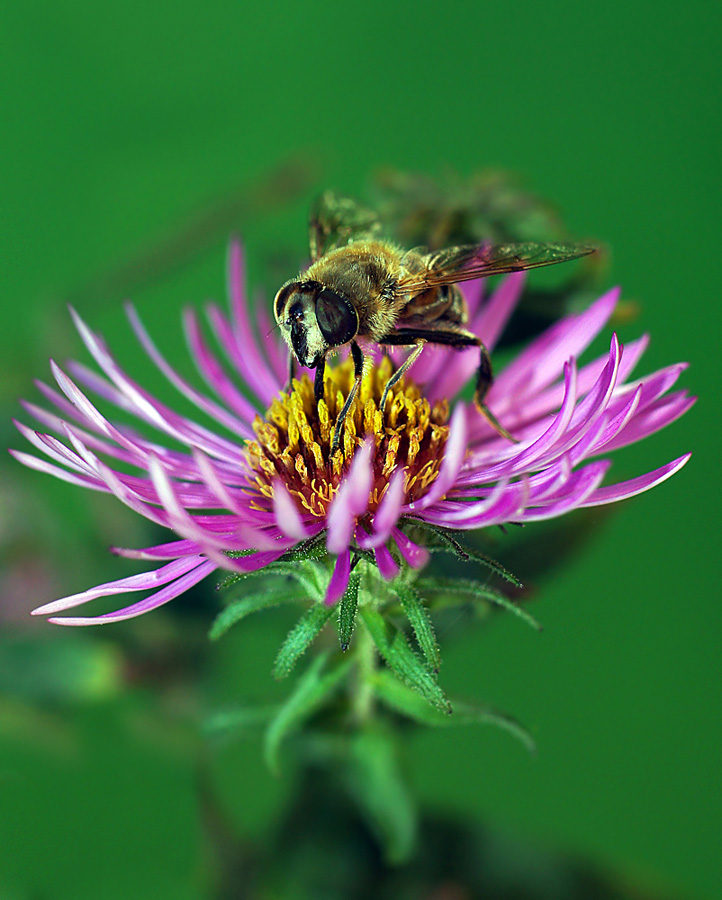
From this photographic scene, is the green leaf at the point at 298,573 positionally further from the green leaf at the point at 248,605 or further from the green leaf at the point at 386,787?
the green leaf at the point at 386,787

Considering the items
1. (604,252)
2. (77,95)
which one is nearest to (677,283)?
(604,252)

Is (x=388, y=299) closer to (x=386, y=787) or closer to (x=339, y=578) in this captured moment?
(x=339, y=578)

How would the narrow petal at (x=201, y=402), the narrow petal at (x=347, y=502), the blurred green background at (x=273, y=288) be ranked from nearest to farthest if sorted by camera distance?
1. the narrow petal at (x=347, y=502)
2. the narrow petal at (x=201, y=402)
3. the blurred green background at (x=273, y=288)

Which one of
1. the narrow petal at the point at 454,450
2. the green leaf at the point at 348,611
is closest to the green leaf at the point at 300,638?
the green leaf at the point at 348,611

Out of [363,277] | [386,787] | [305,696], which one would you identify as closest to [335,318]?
[363,277]

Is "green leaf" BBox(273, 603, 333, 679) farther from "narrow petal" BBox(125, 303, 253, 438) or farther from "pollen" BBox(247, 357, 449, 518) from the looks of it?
"narrow petal" BBox(125, 303, 253, 438)

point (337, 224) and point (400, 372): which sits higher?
point (337, 224)
